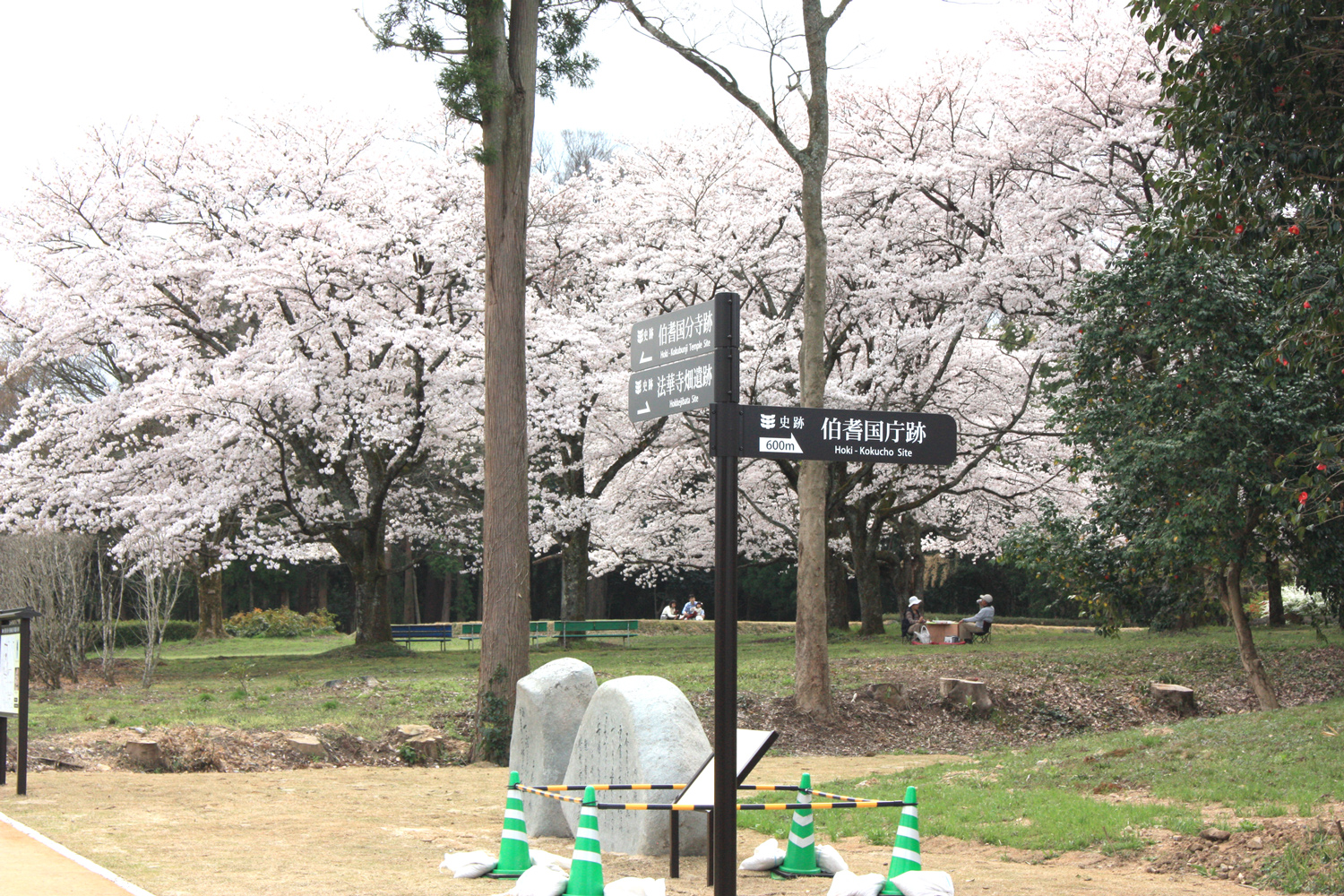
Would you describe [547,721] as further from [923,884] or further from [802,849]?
[923,884]

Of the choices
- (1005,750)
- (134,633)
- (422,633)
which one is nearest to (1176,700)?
(1005,750)

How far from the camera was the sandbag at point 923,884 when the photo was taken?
5.55 m

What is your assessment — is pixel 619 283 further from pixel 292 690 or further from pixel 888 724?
pixel 888 724

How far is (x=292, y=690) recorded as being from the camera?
16.9 meters

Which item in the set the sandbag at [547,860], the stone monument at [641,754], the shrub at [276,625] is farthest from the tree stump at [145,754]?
the shrub at [276,625]

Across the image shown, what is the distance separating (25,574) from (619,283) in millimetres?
11737

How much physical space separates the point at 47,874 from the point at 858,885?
13.4 feet

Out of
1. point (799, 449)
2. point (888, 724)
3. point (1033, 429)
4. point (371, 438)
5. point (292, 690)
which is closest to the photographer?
point (799, 449)

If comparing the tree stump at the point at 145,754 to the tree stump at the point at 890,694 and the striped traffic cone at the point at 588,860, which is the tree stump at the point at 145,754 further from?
the tree stump at the point at 890,694

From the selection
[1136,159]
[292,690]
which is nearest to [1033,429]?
[1136,159]

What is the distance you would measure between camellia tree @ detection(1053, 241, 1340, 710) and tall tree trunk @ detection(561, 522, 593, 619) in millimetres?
14728

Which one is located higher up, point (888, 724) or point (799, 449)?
point (799, 449)

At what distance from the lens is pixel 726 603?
4.75 meters

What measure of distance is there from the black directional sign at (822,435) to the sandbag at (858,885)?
6.88 feet
